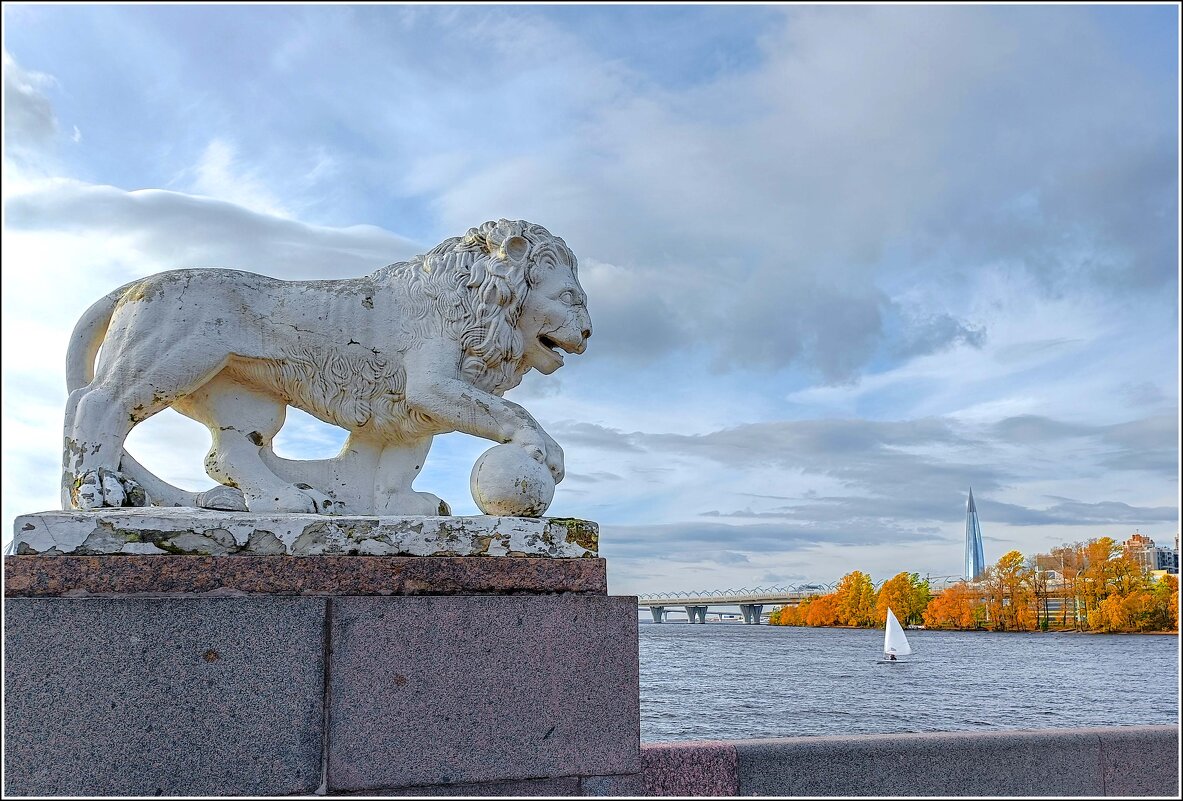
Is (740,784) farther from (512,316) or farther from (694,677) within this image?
(694,677)

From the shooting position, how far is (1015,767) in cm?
492

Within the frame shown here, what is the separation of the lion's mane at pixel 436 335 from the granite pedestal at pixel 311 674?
31.7 inches

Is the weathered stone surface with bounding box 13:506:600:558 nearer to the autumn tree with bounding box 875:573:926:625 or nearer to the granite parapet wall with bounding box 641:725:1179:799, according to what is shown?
the granite parapet wall with bounding box 641:725:1179:799

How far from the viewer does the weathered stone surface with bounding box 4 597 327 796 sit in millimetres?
3158

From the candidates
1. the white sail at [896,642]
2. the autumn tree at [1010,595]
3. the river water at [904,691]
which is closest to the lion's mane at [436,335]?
the river water at [904,691]

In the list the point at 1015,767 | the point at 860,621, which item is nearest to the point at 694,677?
the point at 1015,767

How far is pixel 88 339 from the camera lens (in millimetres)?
4207

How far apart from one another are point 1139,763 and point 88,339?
576 centimetres

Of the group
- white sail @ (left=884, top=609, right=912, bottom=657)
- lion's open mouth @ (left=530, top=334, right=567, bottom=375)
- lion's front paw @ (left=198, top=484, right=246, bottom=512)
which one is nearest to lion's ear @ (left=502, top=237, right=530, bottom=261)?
lion's open mouth @ (left=530, top=334, right=567, bottom=375)

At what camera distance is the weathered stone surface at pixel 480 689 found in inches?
133

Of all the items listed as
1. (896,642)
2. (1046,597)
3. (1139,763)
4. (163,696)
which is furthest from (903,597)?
(163,696)

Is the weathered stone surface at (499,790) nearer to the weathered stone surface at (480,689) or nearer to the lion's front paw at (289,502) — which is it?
the weathered stone surface at (480,689)

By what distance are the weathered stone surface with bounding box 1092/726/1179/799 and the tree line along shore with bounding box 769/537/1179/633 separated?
5622 centimetres

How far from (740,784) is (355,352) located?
2.73 m
